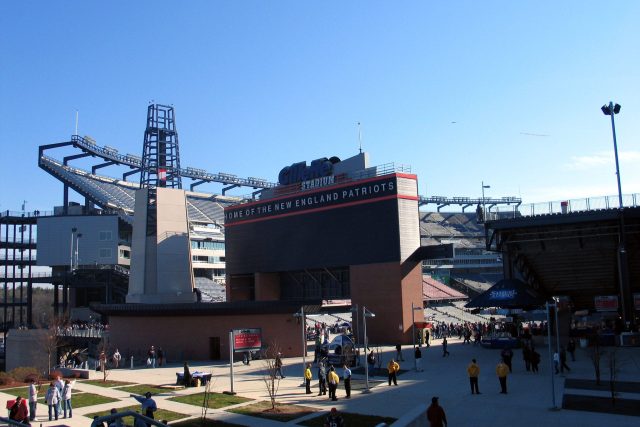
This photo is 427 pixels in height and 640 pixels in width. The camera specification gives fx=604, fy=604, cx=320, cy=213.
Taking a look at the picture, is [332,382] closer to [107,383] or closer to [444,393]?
[444,393]

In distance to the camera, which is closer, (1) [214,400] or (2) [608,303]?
(1) [214,400]

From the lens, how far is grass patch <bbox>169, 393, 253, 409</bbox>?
23953 mm

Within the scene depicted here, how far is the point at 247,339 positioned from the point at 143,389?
11.4 m

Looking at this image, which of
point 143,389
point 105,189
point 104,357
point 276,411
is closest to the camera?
point 276,411

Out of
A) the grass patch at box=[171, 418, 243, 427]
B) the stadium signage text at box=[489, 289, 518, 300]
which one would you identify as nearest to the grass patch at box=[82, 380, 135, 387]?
the grass patch at box=[171, 418, 243, 427]

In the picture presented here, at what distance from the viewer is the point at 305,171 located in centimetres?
5897

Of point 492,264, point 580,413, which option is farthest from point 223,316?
point 492,264

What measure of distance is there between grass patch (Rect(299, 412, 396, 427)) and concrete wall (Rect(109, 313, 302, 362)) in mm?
23125

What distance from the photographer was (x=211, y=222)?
110 m

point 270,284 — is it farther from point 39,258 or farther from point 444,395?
point 39,258

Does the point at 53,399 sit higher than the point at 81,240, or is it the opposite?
the point at 81,240

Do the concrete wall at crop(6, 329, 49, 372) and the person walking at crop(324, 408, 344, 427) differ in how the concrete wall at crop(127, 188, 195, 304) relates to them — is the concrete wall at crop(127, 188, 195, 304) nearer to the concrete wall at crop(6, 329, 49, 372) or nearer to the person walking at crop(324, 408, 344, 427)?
the concrete wall at crop(6, 329, 49, 372)

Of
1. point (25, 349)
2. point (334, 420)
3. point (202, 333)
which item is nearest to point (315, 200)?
point (202, 333)

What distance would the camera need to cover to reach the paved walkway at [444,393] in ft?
64.6
